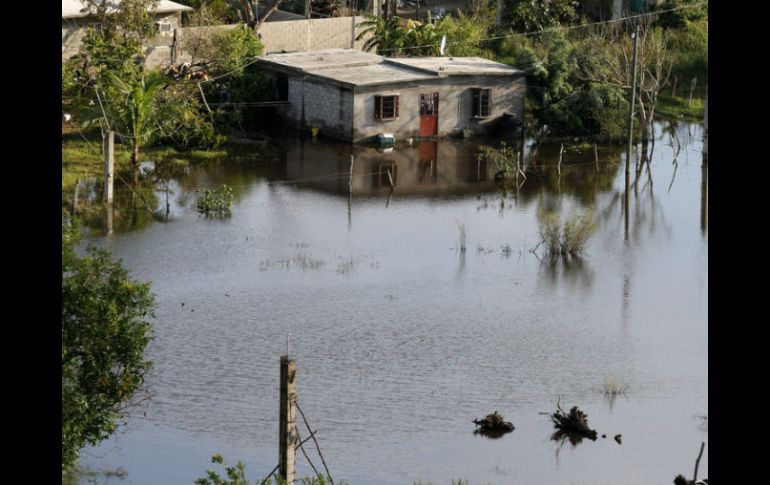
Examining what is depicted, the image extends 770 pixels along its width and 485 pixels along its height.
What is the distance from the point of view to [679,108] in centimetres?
5503

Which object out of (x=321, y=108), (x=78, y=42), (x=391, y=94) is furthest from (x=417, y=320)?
(x=78, y=42)

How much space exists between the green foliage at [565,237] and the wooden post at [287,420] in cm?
1808

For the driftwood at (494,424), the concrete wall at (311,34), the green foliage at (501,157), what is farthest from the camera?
the concrete wall at (311,34)

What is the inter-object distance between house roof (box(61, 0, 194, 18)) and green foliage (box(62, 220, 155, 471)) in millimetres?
32788

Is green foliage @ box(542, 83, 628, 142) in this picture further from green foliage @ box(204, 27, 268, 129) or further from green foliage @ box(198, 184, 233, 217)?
green foliage @ box(198, 184, 233, 217)

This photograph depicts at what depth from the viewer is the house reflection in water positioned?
138 ft

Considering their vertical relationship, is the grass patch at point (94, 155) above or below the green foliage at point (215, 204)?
above

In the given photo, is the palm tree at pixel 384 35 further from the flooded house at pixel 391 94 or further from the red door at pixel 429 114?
the red door at pixel 429 114

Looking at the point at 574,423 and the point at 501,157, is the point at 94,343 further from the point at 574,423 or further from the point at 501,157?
the point at 501,157

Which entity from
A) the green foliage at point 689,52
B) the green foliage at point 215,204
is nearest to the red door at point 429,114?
the green foliage at point 215,204

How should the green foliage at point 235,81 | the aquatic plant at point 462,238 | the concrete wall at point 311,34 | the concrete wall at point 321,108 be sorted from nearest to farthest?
the aquatic plant at point 462,238, the concrete wall at point 321,108, the green foliage at point 235,81, the concrete wall at point 311,34

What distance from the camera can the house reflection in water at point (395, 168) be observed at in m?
41.9

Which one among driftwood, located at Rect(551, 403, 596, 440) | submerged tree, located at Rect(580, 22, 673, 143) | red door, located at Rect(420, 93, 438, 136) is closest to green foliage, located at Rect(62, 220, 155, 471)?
driftwood, located at Rect(551, 403, 596, 440)

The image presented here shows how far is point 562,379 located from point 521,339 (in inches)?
99.8
